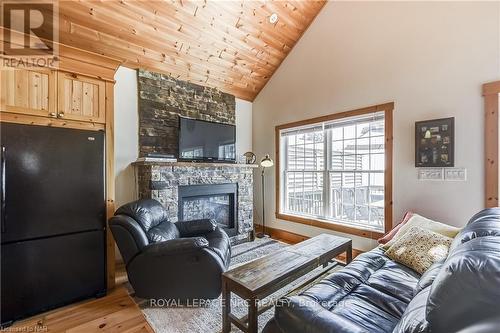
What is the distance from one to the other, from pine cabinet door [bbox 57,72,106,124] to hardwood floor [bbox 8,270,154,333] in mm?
1789

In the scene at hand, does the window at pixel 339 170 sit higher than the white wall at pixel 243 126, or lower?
lower

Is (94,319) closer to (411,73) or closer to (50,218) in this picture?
(50,218)

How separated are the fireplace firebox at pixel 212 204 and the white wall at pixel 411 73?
Result: 1.25 m

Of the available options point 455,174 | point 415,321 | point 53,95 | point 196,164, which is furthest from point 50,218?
point 455,174

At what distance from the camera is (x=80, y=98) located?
2.32 metres

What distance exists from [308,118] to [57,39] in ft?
11.4

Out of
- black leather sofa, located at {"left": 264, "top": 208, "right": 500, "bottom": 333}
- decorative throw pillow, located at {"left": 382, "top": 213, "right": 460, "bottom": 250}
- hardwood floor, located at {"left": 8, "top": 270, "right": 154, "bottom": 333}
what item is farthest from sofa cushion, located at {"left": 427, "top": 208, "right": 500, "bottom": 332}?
hardwood floor, located at {"left": 8, "top": 270, "right": 154, "bottom": 333}

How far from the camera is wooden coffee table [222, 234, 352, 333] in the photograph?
1584 millimetres

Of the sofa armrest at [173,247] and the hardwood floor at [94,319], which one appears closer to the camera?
the hardwood floor at [94,319]

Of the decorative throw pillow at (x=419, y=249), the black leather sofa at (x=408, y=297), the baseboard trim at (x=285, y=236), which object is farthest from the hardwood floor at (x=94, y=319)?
the baseboard trim at (x=285, y=236)

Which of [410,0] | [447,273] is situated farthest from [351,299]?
[410,0]

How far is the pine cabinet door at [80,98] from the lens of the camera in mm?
2221

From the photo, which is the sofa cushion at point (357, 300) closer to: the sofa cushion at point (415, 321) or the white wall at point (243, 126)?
the sofa cushion at point (415, 321)

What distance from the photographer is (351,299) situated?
1562 millimetres
